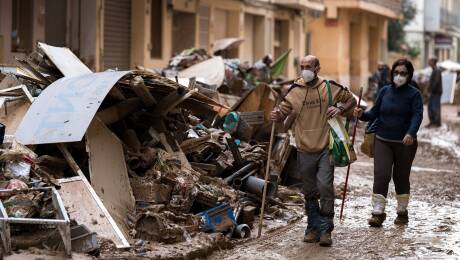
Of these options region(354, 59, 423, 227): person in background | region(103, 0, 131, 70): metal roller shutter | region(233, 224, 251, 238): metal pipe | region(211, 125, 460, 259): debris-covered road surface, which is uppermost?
region(103, 0, 131, 70): metal roller shutter

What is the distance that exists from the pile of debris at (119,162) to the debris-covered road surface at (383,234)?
1.47 ft

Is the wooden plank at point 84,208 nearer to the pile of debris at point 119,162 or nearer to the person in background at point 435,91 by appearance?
the pile of debris at point 119,162

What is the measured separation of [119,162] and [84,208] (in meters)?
1.00

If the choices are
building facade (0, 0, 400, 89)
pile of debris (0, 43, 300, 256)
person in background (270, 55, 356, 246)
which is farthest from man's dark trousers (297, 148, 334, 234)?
building facade (0, 0, 400, 89)

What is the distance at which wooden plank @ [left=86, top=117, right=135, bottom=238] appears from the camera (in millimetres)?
8180

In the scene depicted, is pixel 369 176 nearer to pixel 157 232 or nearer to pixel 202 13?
pixel 157 232

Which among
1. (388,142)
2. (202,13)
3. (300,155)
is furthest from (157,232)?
(202,13)

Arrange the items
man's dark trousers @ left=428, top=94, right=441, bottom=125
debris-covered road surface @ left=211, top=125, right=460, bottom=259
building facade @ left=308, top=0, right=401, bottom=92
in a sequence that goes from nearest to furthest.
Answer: debris-covered road surface @ left=211, top=125, right=460, bottom=259
man's dark trousers @ left=428, top=94, right=441, bottom=125
building facade @ left=308, top=0, right=401, bottom=92

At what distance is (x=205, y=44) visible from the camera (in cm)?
2578

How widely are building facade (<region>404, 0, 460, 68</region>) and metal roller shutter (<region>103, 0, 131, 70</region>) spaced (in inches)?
1590

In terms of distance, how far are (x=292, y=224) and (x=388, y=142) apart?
1.40 m

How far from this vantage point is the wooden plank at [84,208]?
297 inches

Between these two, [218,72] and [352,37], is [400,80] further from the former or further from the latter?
[352,37]

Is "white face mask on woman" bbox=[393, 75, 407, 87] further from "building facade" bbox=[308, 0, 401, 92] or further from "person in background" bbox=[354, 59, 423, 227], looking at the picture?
"building facade" bbox=[308, 0, 401, 92]
